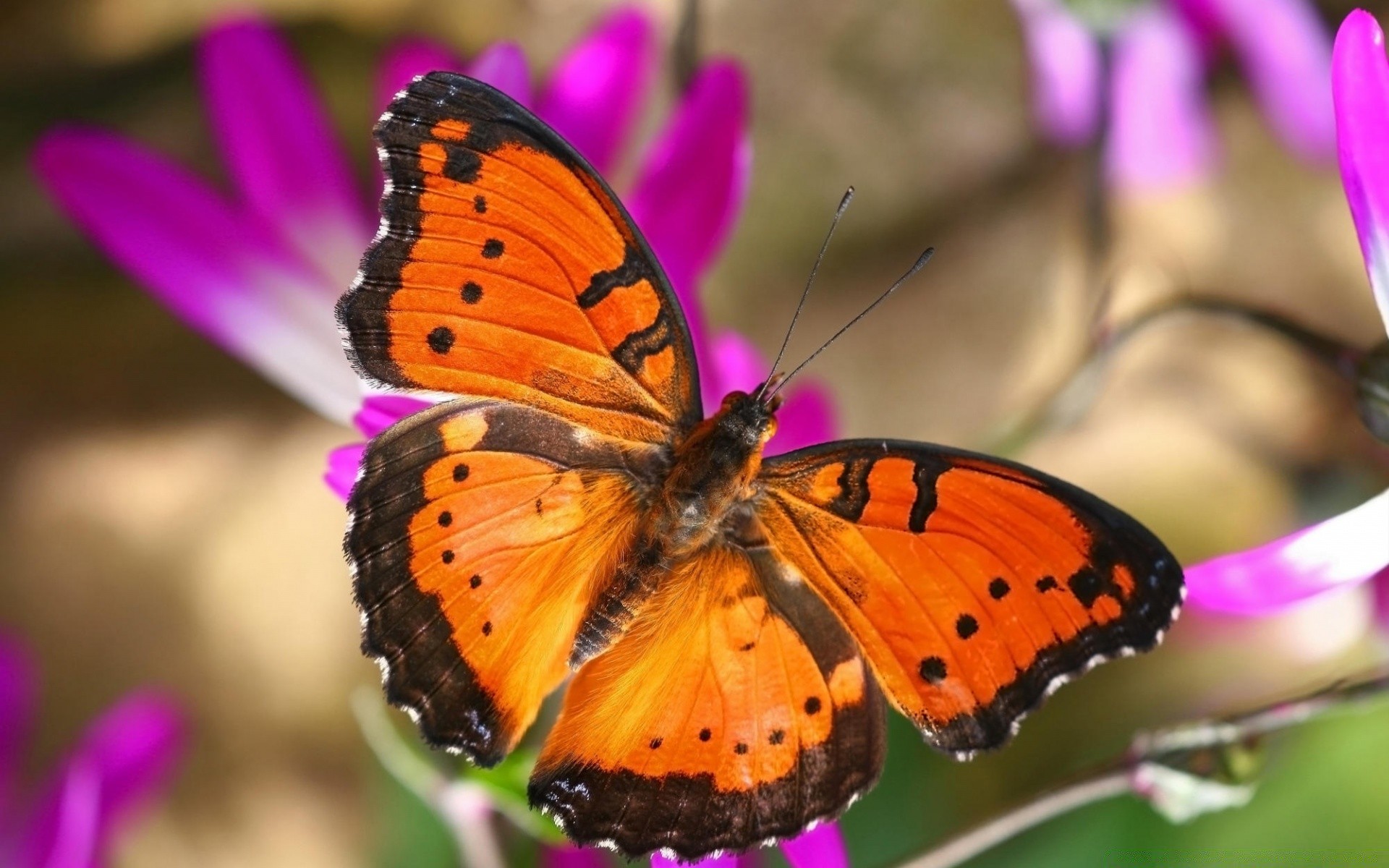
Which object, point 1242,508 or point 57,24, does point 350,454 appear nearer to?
point 57,24

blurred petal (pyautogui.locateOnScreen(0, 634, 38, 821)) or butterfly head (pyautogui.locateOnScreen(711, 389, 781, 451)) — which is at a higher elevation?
butterfly head (pyautogui.locateOnScreen(711, 389, 781, 451))

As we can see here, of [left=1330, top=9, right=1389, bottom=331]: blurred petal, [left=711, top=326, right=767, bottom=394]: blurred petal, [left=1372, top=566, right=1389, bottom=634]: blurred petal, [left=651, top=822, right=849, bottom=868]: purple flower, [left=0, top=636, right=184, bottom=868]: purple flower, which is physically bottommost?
[left=0, top=636, right=184, bottom=868]: purple flower

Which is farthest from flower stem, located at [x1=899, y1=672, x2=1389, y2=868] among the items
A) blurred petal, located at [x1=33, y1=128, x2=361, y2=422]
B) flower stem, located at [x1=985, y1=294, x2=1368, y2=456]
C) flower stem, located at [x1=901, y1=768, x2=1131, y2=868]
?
blurred petal, located at [x1=33, y1=128, x2=361, y2=422]

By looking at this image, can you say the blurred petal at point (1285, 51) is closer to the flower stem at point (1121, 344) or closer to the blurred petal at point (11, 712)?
→ the flower stem at point (1121, 344)

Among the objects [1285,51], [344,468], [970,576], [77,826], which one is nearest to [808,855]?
[970,576]

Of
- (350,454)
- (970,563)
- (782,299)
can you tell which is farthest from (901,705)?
(782,299)

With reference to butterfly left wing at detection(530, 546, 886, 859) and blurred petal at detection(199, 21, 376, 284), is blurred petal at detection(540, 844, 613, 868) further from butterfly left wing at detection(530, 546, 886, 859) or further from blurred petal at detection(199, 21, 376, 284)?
blurred petal at detection(199, 21, 376, 284)

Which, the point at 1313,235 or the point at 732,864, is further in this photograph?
the point at 1313,235
